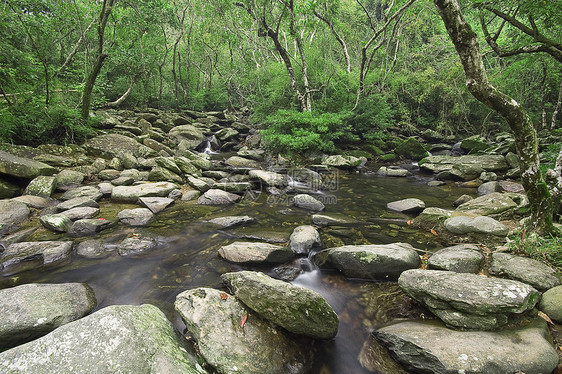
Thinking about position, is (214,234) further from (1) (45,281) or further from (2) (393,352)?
(2) (393,352)

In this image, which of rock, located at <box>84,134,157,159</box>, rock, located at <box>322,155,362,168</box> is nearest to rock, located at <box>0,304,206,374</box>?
rock, located at <box>84,134,157,159</box>

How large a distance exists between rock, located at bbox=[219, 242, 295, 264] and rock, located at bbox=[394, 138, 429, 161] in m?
14.2

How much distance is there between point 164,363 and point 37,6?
482 inches

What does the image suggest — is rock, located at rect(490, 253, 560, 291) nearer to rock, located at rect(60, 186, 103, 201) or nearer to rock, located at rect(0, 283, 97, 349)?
rock, located at rect(0, 283, 97, 349)

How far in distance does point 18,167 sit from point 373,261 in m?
8.24

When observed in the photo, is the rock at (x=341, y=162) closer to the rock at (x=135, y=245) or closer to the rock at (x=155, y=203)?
the rock at (x=155, y=203)

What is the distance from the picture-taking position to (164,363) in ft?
6.03

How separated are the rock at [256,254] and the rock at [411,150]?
1415cm

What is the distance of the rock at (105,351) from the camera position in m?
1.67

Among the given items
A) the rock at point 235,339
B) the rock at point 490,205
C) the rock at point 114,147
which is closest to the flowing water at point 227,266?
the rock at point 235,339

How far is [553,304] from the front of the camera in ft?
8.36

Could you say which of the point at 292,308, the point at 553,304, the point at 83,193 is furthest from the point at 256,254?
the point at 83,193

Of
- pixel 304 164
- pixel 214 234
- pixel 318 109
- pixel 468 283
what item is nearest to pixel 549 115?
pixel 318 109

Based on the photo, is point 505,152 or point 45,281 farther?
point 505,152
